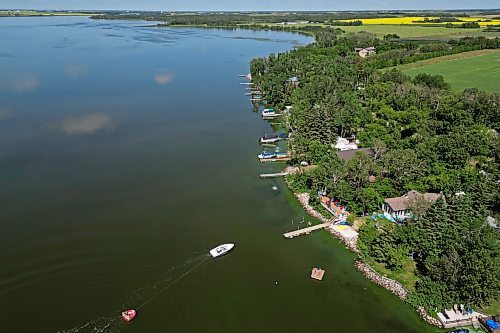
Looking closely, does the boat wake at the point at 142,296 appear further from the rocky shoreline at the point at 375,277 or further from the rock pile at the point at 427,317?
the rock pile at the point at 427,317

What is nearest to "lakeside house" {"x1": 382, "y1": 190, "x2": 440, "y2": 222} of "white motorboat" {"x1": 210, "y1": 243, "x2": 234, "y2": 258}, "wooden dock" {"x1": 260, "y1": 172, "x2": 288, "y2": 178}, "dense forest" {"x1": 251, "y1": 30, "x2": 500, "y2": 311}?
"dense forest" {"x1": 251, "y1": 30, "x2": 500, "y2": 311}

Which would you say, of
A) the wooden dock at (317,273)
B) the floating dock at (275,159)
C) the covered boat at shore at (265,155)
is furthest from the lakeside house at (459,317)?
the covered boat at shore at (265,155)

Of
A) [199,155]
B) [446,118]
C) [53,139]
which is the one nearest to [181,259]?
[199,155]

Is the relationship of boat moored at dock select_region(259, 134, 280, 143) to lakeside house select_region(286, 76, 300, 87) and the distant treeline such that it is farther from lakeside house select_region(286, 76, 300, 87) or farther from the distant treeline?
the distant treeline

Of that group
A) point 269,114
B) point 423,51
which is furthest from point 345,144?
point 423,51

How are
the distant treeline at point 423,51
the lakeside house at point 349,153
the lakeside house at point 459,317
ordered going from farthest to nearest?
the distant treeline at point 423,51, the lakeside house at point 349,153, the lakeside house at point 459,317

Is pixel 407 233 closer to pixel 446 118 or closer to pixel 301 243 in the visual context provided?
pixel 301 243
